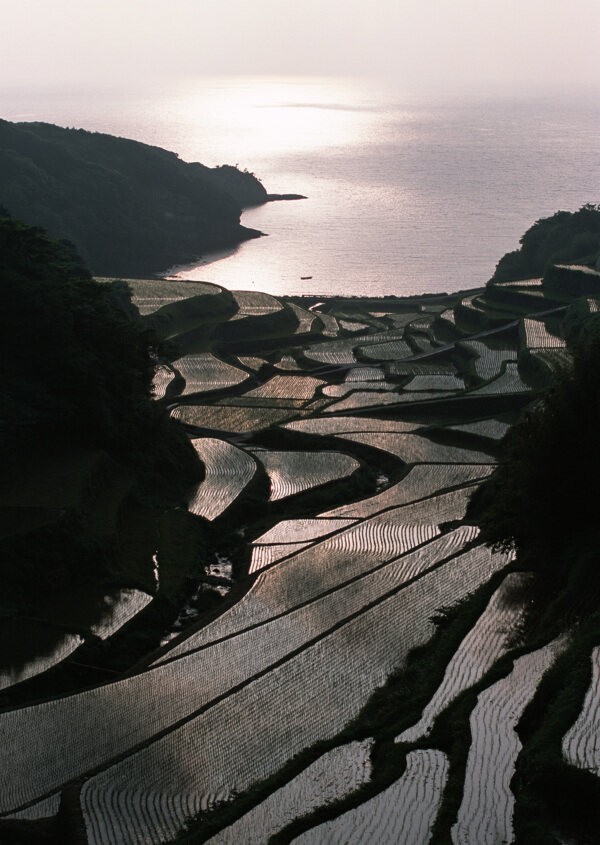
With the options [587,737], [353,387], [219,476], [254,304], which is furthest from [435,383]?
[587,737]

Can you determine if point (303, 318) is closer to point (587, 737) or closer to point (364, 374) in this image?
point (364, 374)

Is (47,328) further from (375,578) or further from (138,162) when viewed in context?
(138,162)

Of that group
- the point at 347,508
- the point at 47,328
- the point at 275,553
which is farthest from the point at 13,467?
the point at 347,508

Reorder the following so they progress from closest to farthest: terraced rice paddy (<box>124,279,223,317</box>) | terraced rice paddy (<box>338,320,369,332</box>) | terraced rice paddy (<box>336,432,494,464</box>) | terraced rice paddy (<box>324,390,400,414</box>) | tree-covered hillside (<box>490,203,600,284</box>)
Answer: terraced rice paddy (<box>336,432,494,464</box>)
terraced rice paddy (<box>324,390,400,414</box>)
terraced rice paddy (<box>124,279,223,317</box>)
terraced rice paddy (<box>338,320,369,332</box>)
tree-covered hillside (<box>490,203,600,284</box>)

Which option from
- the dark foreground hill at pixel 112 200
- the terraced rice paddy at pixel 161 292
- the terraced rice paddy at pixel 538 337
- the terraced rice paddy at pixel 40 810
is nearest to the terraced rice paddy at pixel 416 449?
the terraced rice paddy at pixel 538 337

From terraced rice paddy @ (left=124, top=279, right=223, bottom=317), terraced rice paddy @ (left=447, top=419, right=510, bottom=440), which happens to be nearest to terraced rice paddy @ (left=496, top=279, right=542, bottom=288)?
terraced rice paddy @ (left=124, top=279, right=223, bottom=317)

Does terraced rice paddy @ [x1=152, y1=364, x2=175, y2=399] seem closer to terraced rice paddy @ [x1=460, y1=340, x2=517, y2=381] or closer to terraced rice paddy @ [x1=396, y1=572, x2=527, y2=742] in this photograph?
terraced rice paddy @ [x1=460, y1=340, x2=517, y2=381]
